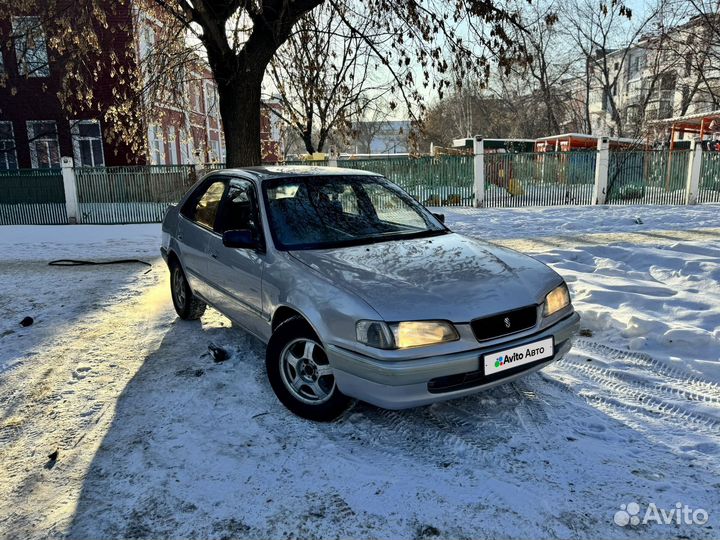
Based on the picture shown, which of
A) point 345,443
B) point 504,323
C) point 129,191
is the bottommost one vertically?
point 345,443

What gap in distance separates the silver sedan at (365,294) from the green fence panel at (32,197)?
12161 mm

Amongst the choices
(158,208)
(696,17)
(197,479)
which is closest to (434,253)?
(197,479)

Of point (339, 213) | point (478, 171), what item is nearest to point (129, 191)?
point (478, 171)

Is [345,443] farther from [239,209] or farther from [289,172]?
[289,172]

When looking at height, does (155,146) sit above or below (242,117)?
above

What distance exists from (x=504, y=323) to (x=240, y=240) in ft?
6.23

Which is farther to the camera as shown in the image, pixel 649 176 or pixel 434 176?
pixel 649 176

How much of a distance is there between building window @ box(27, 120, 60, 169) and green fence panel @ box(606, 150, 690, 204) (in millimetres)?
20857

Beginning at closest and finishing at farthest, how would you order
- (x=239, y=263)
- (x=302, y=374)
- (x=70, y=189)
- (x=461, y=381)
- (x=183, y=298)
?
(x=461, y=381), (x=302, y=374), (x=239, y=263), (x=183, y=298), (x=70, y=189)

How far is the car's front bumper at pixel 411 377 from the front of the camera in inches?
112

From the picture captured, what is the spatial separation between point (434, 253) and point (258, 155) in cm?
660

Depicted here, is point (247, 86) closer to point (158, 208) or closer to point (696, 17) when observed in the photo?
point (158, 208)

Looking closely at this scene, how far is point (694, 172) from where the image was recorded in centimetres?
1530

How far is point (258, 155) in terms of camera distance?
31.3 ft
